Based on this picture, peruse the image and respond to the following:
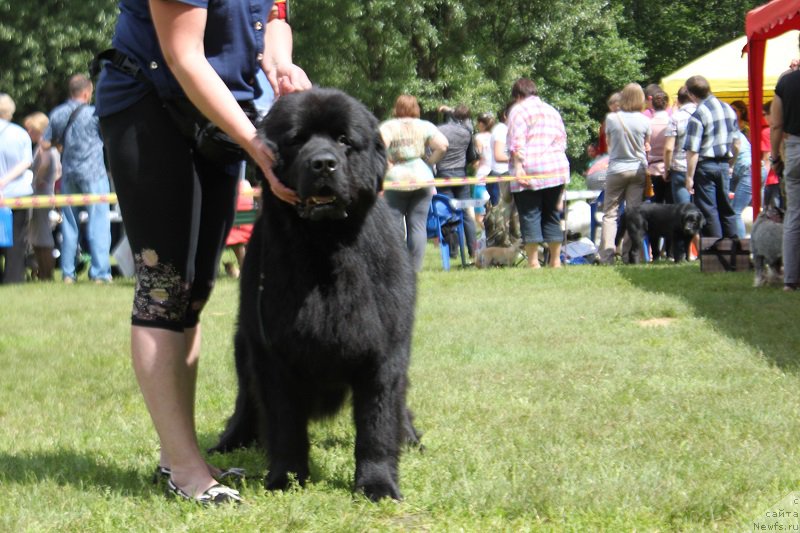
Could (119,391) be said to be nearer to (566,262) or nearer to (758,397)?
(758,397)

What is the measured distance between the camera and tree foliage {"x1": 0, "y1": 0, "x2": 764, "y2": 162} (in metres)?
23.4

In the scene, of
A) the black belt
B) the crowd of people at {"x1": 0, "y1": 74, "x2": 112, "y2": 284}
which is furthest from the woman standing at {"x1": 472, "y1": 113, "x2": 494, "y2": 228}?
the black belt

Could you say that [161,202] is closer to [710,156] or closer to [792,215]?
[792,215]

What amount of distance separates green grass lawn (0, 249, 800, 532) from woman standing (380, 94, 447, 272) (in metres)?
2.74

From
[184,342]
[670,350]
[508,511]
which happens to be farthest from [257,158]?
[670,350]

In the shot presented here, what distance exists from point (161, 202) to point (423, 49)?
86.8ft

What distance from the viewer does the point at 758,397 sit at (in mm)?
4914

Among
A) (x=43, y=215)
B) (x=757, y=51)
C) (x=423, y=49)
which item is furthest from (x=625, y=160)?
(x=423, y=49)

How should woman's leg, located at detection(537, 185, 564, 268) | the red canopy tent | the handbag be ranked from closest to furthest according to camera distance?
1. the red canopy tent
2. the handbag
3. woman's leg, located at detection(537, 185, 564, 268)

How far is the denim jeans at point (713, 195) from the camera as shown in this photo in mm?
11883

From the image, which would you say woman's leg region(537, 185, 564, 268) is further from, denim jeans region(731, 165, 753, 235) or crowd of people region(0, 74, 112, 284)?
crowd of people region(0, 74, 112, 284)

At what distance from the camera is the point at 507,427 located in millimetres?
4488

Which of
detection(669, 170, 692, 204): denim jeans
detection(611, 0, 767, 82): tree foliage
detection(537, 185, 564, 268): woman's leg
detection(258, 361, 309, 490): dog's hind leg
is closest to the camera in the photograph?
detection(258, 361, 309, 490): dog's hind leg

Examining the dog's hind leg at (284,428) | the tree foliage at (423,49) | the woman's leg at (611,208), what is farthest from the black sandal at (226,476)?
the tree foliage at (423,49)
